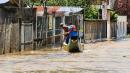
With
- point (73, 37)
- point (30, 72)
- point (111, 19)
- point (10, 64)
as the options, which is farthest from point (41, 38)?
point (111, 19)

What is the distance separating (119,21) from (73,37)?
25.2m

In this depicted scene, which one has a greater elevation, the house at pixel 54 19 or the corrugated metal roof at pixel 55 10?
the corrugated metal roof at pixel 55 10

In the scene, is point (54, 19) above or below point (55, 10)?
below

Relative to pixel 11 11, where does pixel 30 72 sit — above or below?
below

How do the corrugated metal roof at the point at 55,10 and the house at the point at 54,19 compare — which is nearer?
the house at the point at 54,19

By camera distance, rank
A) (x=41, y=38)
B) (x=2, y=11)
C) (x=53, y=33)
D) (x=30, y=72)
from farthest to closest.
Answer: (x=53, y=33) → (x=41, y=38) → (x=2, y=11) → (x=30, y=72)

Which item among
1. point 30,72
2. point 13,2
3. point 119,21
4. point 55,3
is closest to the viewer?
point 30,72

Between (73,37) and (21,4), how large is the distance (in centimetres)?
407

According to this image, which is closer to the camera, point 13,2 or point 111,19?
point 13,2

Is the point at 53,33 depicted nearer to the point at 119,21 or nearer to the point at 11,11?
the point at 11,11

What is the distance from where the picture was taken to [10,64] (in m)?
19.8

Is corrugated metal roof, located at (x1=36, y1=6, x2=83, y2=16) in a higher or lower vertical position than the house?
higher

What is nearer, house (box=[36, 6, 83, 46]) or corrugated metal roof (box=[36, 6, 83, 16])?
house (box=[36, 6, 83, 46])

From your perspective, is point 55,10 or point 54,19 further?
point 55,10
